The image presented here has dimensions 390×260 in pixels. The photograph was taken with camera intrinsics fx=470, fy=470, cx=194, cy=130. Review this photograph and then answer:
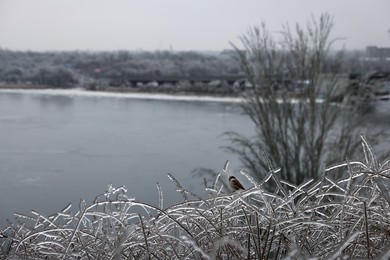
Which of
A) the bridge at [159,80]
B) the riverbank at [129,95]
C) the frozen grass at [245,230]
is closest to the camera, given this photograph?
the frozen grass at [245,230]

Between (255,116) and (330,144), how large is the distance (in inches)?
46.7

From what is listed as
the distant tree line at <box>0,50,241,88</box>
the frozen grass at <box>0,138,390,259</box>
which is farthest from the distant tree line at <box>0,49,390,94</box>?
the frozen grass at <box>0,138,390,259</box>

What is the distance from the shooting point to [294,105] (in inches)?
292

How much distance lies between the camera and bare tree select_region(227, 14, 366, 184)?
22.6 ft

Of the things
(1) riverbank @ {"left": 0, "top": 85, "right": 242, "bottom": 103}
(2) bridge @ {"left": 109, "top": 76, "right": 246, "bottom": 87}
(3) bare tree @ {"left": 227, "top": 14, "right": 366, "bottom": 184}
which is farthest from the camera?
(2) bridge @ {"left": 109, "top": 76, "right": 246, "bottom": 87}

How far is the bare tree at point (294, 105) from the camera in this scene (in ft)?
22.6

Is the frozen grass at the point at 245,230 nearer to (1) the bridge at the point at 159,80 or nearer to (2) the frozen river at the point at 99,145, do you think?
(2) the frozen river at the point at 99,145

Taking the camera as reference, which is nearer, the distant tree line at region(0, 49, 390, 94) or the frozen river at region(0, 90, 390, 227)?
the frozen river at region(0, 90, 390, 227)

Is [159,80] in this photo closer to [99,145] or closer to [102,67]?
[102,67]

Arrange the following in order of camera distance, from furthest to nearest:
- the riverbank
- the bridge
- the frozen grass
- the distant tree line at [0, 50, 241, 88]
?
the bridge < the riverbank < the distant tree line at [0, 50, 241, 88] < the frozen grass

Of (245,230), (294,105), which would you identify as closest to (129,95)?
(294,105)

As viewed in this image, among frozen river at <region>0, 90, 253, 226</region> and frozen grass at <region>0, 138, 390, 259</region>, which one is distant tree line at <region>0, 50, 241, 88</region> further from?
frozen grass at <region>0, 138, 390, 259</region>

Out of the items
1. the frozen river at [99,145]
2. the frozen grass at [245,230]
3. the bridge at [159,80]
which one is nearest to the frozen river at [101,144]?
the frozen river at [99,145]

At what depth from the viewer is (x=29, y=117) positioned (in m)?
14.6
